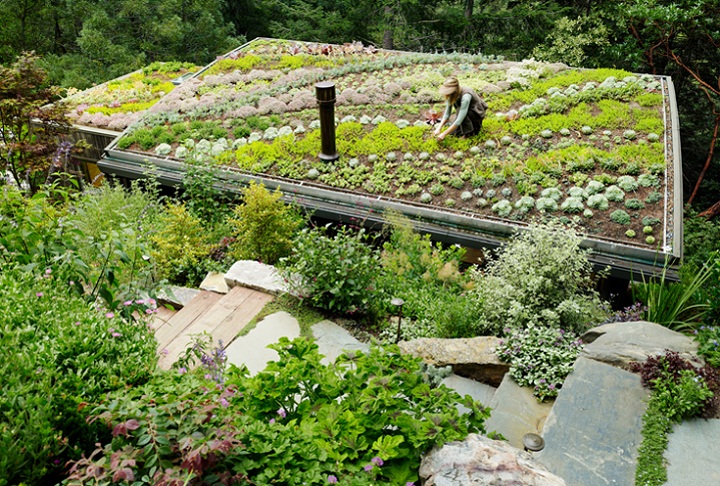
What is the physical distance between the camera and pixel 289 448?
215 centimetres

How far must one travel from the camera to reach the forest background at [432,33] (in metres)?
11.1

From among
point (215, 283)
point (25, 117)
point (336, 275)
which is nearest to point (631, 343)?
point (336, 275)

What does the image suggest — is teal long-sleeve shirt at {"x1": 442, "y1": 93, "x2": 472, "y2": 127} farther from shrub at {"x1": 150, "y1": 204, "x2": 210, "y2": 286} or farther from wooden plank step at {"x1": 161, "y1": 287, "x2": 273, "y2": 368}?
wooden plank step at {"x1": 161, "y1": 287, "x2": 273, "y2": 368}

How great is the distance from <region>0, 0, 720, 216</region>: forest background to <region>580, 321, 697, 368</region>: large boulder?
7.01 m

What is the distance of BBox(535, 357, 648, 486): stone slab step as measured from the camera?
9.25 feet

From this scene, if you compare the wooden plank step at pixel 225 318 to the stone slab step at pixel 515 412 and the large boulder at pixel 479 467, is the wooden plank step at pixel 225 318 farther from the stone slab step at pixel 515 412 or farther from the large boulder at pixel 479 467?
the large boulder at pixel 479 467

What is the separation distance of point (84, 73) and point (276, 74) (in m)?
8.07

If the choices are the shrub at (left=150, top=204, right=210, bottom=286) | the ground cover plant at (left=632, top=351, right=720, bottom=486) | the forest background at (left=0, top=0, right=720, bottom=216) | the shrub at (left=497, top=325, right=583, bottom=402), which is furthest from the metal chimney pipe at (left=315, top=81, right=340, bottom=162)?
the forest background at (left=0, top=0, right=720, bottom=216)

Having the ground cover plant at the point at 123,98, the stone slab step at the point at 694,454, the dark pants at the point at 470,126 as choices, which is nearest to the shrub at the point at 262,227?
the dark pants at the point at 470,126

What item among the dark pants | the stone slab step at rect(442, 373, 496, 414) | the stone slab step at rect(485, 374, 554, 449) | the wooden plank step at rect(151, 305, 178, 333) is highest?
the dark pants

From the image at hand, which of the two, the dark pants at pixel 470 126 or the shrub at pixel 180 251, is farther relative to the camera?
the dark pants at pixel 470 126

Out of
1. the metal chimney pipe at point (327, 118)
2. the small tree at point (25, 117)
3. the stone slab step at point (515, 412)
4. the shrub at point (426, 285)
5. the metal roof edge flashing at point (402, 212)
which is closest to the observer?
the stone slab step at point (515, 412)

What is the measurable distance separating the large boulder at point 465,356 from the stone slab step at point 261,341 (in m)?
0.98

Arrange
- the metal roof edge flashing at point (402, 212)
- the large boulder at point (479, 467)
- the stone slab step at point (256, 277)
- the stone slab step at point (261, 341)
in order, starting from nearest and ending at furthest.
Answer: the large boulder at point (479, 467) < the stone slab step at point (261, 341) < the stone slab step at point (256, 277) < the metal roof edge flashing at point (402, 212)
